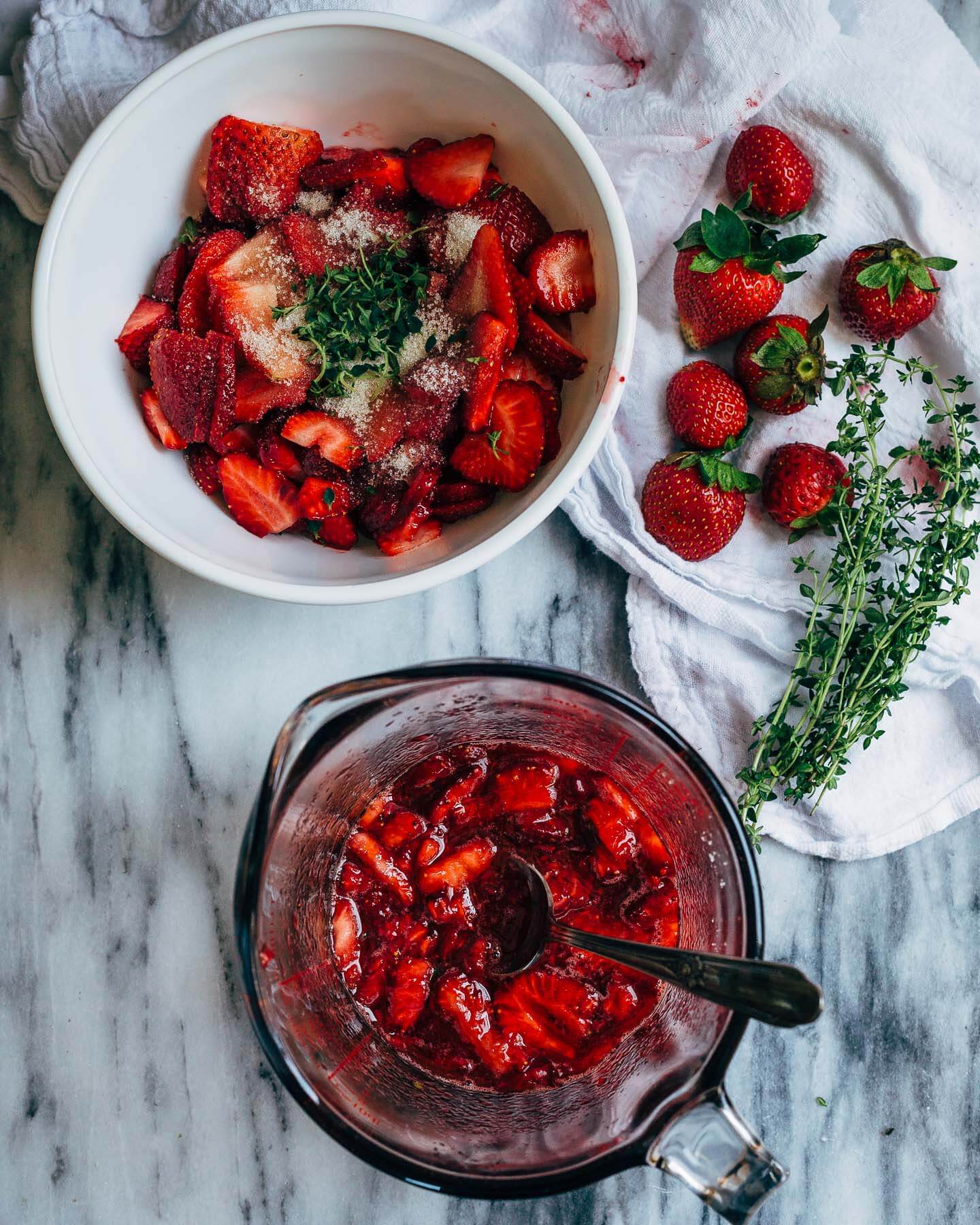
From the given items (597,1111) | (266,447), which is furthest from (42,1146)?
(266,447)

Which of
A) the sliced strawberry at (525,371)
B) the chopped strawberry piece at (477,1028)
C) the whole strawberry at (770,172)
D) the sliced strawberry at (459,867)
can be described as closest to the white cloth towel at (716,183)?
the whole strawberry at (770,172)

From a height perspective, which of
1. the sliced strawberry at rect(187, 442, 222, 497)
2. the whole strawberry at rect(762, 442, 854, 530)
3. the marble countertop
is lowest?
the marble countertop

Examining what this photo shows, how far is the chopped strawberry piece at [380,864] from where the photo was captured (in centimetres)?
128

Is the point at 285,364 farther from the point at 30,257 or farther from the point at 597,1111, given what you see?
the point at 597,1111

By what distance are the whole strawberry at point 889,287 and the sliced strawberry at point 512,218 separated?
0.45 metres

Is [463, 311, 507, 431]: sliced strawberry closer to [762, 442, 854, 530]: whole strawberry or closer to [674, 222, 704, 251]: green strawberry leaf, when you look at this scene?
[674, 222, 704, 251]: green strawberry leaf

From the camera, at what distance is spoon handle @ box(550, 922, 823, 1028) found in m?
0.96

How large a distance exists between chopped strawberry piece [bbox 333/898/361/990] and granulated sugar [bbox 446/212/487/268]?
0.82 meters

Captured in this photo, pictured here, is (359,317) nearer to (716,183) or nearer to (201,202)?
(201,202)

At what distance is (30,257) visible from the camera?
1.56m

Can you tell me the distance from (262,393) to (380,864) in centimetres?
61

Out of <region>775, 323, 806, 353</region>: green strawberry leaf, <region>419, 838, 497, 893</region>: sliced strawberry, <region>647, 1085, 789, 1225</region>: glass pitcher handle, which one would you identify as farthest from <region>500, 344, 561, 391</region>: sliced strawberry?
<region>647, 1085, 789, 1225</region>: glass pitcher handle

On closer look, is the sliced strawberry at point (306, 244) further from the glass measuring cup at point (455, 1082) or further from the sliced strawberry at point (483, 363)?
the glass measuring cup at point (455, 1082)

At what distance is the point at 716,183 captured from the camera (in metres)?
1.50
